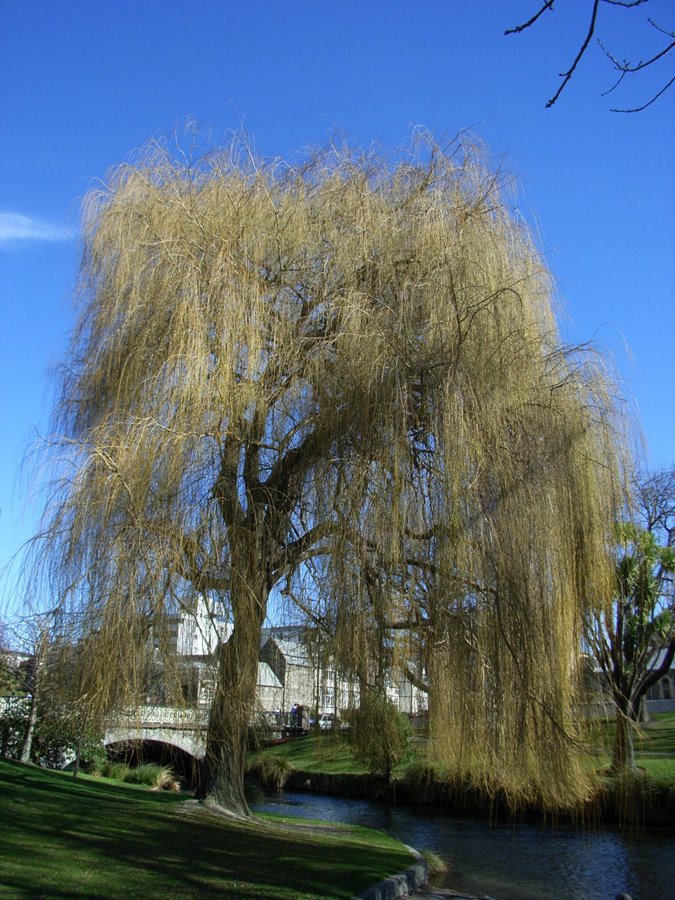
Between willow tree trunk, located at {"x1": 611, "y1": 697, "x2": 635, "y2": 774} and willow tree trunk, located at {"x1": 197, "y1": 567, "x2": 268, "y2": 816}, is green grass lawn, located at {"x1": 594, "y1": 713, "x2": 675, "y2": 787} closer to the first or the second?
willow tree trunk, located at {"x1": 611, "y1": 697, "x2": 635, "y2": 774}

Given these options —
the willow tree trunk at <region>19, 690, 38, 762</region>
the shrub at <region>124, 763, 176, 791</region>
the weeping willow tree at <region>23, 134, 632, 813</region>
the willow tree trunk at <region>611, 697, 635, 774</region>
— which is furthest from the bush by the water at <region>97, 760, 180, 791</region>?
the willow tree trunk at <region>611, 697, 635, 774</region>

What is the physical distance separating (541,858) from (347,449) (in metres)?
7.61

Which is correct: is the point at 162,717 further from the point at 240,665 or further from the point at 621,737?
the point at 621,737

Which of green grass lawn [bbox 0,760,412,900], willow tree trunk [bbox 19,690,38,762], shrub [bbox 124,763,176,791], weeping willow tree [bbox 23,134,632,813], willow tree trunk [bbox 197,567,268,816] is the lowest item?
shrub [bbox 124,763,176,791]

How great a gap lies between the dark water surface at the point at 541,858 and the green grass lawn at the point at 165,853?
137cm

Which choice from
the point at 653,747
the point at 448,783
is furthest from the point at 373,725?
the point at 653,747

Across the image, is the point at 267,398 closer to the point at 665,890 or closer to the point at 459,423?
the point at 459,423

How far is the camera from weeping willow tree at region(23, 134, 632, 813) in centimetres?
628

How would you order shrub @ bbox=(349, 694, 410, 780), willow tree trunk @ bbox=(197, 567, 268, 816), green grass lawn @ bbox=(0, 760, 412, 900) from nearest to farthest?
green grass lawn @ bbox=(0, 760, 412, 900) < willow tree trunk @ bbox=(197, 567, 268, 816) < shrub @ bbox=(349, 694, 410, 780)

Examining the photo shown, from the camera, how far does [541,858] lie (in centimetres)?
1085

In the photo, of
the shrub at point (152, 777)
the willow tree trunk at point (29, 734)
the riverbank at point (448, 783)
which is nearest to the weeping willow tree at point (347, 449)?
the riverbank at point (448, 783)

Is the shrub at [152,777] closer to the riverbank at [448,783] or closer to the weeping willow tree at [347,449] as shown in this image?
the riverbank at [448,783]

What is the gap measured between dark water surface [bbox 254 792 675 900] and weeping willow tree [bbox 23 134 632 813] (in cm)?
228

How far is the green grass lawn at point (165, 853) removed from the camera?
516 centimetres
